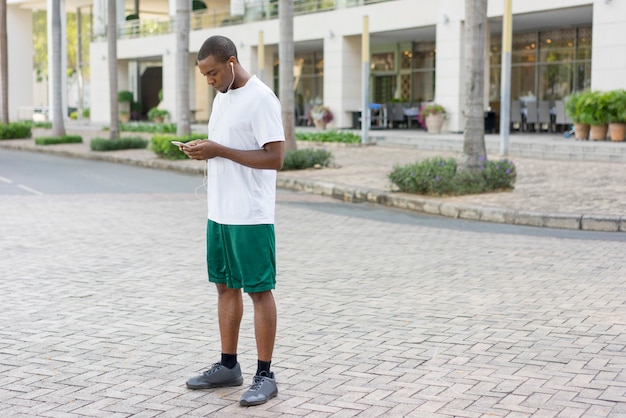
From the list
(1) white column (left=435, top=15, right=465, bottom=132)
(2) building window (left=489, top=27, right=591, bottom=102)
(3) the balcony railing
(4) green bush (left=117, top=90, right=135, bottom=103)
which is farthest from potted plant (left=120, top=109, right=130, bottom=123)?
(1) white column (left=435, top=15, right=465, bottom=132)

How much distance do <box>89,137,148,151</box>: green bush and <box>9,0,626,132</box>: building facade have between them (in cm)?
503

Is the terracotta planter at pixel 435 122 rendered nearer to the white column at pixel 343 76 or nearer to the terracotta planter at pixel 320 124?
the white column at pixel 343 76

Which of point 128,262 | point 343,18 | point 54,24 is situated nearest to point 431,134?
point 343,18

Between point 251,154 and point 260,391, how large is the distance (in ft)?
3.99

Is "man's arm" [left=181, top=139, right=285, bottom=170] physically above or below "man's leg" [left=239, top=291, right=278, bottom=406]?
above

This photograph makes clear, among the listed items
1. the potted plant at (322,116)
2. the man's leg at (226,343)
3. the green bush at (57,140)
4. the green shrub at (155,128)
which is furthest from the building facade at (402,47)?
the man's leg at (226,343)

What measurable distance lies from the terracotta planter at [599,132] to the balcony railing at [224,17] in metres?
11.4

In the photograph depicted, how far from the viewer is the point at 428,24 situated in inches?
1141

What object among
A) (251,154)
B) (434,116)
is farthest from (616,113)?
(251,154)

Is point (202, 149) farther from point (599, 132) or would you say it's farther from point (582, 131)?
point (582, 131)

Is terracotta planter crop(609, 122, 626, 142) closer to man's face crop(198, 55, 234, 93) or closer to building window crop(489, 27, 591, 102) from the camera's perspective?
building window crop(489, 27, 591, 102)

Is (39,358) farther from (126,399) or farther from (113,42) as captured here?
(113,42)

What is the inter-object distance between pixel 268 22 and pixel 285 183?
67.4 feet

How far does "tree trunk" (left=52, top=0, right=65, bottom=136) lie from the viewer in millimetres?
28141
